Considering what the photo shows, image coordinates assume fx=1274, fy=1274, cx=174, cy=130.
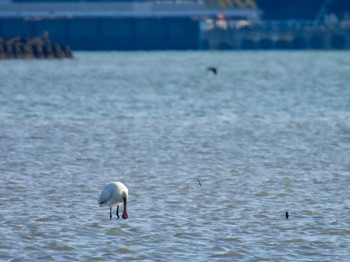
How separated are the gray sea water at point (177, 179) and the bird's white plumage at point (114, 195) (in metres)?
0.29

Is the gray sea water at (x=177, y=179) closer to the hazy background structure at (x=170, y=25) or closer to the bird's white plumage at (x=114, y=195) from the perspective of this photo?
the bird's white plumage at (x=114, y=195)

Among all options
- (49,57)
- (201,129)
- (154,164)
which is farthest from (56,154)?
(49,57)

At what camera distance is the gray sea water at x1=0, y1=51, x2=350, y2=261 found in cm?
1644

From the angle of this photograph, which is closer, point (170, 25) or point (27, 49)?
point (27, 49)

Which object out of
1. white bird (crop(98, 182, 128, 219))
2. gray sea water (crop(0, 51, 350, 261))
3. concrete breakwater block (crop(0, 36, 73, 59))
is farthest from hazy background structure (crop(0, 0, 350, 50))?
white bird (crop(98, 182, 128, 219))

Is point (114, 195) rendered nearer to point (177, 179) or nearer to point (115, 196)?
point (115, 196)

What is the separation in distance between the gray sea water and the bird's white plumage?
0.29 meters

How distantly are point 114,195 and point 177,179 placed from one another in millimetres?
5127

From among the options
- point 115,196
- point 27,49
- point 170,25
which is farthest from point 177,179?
point 170,25

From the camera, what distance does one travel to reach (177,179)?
2311cm

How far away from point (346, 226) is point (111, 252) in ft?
12.2

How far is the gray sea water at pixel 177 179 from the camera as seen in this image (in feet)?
53.9

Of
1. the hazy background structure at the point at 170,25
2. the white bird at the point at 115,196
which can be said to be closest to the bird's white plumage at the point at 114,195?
the white bird at the point at 115,196

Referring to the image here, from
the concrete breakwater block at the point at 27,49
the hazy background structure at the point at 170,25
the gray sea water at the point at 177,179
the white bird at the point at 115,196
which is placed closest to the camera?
the gray sea water at the point at 177,179
